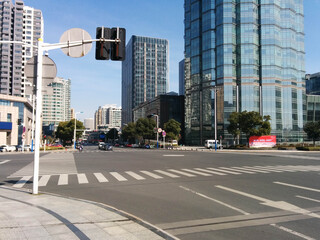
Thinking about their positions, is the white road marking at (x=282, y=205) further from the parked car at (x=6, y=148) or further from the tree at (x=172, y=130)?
the tree at (x=172, y=130)

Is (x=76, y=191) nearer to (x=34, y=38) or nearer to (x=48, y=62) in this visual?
(x=48, y=62)

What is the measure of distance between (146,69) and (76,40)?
175m

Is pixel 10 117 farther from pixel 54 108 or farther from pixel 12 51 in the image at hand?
pixel 54 108

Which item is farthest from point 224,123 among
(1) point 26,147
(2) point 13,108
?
(2) point 13,108

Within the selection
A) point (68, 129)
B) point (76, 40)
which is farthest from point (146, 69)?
point (76, 40)

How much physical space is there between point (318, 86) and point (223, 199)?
419 feet

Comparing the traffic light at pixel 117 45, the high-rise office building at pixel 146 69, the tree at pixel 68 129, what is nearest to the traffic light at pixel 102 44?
the traffic light at pixel 117 45

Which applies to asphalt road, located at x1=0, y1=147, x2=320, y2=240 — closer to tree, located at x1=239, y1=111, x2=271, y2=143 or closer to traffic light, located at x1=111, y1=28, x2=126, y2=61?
traffic light, located at x1=111, y1=28, x2=126, y2=61

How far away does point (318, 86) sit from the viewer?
376 feet

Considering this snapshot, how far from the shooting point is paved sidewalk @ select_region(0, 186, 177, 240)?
4930 millimetres

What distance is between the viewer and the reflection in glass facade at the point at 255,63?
252 ft

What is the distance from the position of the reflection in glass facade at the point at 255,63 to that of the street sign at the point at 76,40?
70023 millimetres

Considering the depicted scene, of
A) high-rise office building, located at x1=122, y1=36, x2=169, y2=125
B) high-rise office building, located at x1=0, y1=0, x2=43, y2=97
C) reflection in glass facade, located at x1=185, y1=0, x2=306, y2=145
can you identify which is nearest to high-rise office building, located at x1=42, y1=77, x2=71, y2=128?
high-rise office building, located at x1=122, y1=36, x2=169, y2=125

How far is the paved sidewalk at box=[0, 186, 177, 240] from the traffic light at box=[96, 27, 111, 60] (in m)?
4.81
